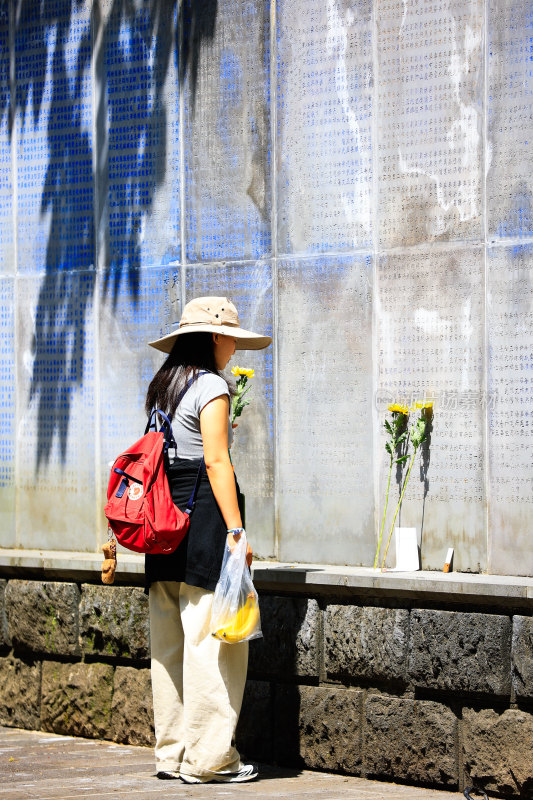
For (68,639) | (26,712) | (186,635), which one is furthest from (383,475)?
(26,712)

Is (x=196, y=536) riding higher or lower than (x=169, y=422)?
lower

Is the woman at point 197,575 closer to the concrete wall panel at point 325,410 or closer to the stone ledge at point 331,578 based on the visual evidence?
the stone ledge at point 331,578

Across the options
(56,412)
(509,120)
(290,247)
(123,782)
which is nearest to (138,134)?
(290,247)

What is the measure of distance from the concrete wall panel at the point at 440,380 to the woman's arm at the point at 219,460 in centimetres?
111

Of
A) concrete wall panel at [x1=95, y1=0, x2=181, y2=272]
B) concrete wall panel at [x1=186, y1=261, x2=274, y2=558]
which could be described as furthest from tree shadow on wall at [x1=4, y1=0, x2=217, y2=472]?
concrete wall panel at [x1=186, y1=261, x2=274, y2=558]

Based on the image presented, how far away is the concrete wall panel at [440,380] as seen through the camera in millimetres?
6438

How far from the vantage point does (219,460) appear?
5.84 meters

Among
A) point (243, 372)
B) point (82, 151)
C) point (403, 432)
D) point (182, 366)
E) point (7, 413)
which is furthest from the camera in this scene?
point (7, 413)

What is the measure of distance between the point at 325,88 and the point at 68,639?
307 centimetres

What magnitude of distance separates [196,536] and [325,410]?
127 centimetres

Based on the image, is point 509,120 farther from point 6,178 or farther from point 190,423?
point 6,178

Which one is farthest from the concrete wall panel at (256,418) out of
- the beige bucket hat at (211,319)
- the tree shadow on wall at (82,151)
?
the beige bucket hat at (211,319)

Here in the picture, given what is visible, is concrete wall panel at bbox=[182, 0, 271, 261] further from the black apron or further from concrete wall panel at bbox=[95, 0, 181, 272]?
the black apron

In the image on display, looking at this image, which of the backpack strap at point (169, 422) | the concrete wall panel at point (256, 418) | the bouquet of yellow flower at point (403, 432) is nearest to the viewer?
the backpack strap at point (169, 422)
